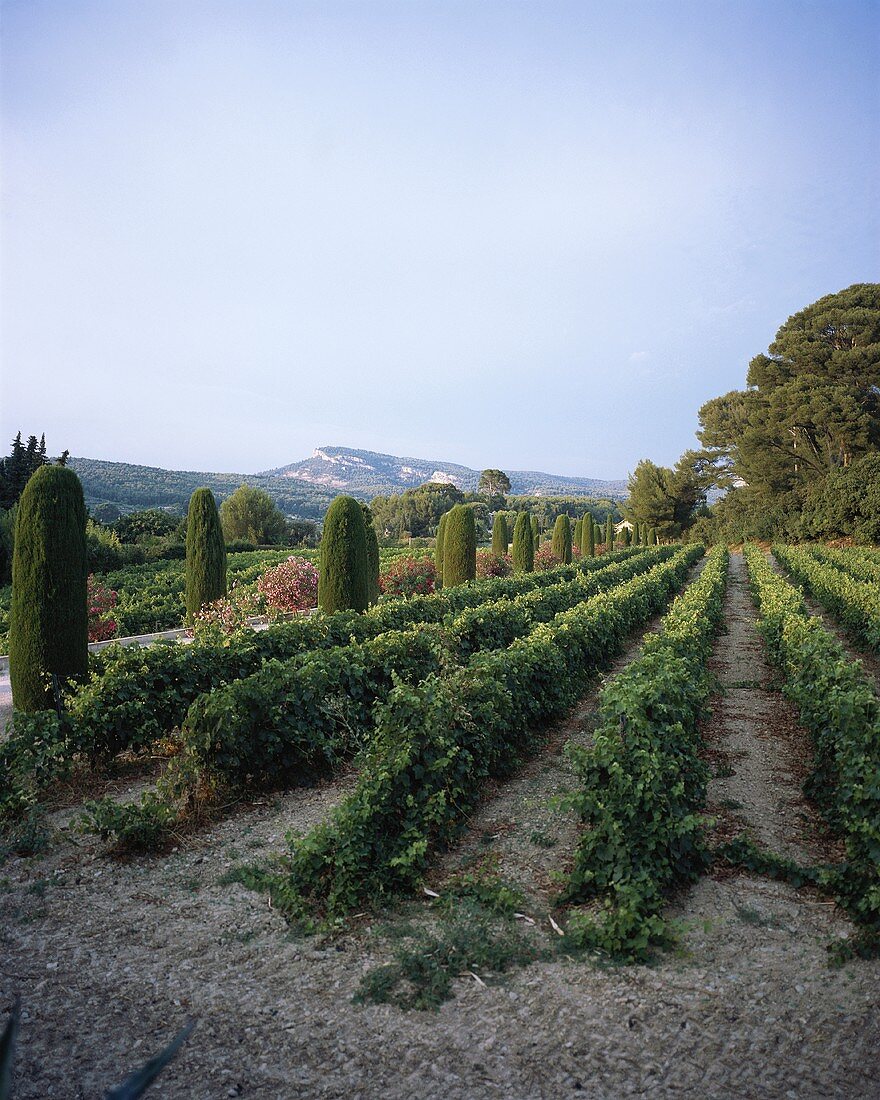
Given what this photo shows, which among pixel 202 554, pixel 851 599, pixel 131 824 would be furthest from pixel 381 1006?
pixel 851 599

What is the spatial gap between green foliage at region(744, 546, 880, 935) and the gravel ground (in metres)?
0.26

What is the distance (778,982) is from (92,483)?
8075cm

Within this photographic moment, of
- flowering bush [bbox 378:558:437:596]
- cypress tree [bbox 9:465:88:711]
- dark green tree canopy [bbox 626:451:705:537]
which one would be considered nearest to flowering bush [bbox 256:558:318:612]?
flowering bush [bbox 378:558:437:596]

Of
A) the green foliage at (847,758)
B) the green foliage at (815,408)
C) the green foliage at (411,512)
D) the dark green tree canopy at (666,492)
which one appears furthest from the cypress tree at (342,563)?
the green foliage at (411,512)

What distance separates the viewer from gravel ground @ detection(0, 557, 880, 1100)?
2.89 metres

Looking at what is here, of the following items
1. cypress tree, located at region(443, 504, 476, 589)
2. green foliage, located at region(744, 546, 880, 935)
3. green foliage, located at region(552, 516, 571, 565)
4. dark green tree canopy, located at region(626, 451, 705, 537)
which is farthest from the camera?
dark green tree canopy, located at region(626, 451, 705, 537)

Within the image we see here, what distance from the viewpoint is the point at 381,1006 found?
3354 millimetres

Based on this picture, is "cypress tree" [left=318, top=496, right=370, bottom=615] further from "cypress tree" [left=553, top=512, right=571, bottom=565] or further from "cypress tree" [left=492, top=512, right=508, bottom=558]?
"cypress tree" [left=553, top=512, right=571, bottom=565]

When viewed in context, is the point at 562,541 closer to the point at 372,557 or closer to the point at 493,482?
the point at 372,557

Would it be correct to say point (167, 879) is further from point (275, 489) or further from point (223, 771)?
point (275, 489)

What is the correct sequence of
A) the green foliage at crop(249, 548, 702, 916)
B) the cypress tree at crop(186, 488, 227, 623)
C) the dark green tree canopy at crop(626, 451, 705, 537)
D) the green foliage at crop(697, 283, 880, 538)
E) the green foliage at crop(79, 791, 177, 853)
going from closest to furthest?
the green foliage at crop(249, 548, 702, 916) → the green foliage at crop(79, 791, 177, 853) → the cypress tree at crop(186, 488, 227, 623) → the green foliage at crop(697, 283, 880, 538) → the dark green tree canopy at crop(626, 451, 705, 537)

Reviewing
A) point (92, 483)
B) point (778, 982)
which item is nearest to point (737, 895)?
point (778, 982)

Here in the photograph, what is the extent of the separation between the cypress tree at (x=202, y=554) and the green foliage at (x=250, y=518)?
35.4 meters

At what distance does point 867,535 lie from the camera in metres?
35.8
